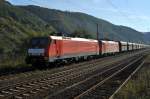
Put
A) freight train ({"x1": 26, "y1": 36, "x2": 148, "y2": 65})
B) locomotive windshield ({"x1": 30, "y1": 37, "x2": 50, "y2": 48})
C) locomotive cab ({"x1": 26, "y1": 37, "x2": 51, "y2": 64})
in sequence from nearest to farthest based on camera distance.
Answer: locomotive cab ({"x1": 26, "y1": 37, "x2": 51, "y2": 64}), freight train ({"x1": 26, "y1": 36, "x2": 148, "y2": 65}), locomotive windshield ({"x1": 30, "y1": 37, "x2": 50, "y2": 48})

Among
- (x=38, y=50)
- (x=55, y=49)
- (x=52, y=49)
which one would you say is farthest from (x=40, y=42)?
(x=55, y=49)

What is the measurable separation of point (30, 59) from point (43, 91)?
13.2 m

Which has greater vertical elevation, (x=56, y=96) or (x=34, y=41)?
(x=34, y=41)

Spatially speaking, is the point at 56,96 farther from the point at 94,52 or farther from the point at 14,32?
the point at 14,32

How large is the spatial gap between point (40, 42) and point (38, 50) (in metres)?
0.80

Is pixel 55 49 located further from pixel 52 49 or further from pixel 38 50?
pixel 38 50

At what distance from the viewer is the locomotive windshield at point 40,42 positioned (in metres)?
29.6

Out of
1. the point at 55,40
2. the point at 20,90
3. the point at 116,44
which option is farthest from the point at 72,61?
the point at 116,44

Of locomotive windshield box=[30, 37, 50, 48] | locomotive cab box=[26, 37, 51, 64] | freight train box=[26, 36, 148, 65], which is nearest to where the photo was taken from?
locomotive cab box=[26, 37, 51, 64]

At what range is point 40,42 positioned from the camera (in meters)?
30.0

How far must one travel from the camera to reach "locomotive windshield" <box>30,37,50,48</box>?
1167 inches

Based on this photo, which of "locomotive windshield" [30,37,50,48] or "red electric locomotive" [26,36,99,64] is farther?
"locomotive windshield" [30,37,50,48]

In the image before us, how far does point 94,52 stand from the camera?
4941cm

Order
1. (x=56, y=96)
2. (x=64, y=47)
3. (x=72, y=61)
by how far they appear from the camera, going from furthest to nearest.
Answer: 1. (x=72, y=61)
2. (x=64, y=47)
3. (x=56, y=96)
